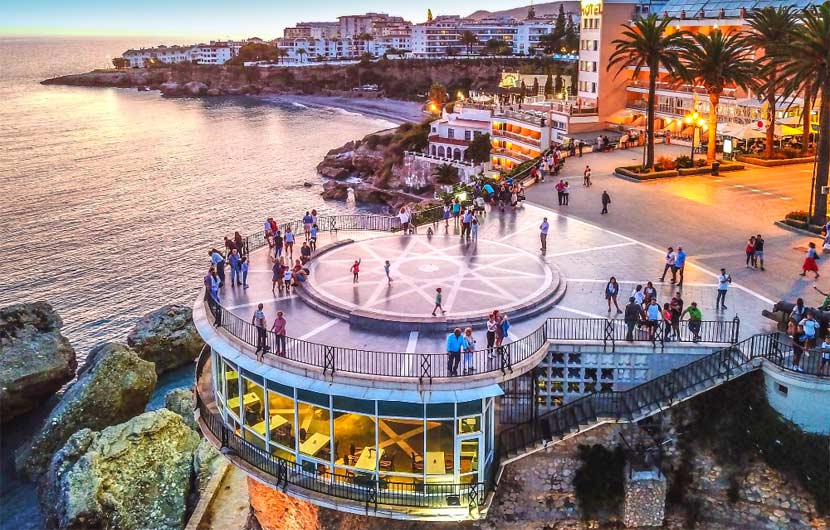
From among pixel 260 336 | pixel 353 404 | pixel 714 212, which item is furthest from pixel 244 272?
pixel 714 212

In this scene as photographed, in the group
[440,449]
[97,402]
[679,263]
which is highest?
[679,263]

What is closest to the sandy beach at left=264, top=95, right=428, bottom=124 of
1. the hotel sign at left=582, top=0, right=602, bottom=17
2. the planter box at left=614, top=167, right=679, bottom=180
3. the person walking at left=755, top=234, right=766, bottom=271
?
the hotel sign at left=582, top=0, right=602, bottom=17

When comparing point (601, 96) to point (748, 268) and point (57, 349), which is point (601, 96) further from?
point (57, 349)

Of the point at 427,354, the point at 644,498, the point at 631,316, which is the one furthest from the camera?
the point at 631,316

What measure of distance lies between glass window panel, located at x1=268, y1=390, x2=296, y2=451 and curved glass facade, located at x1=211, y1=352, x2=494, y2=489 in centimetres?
3

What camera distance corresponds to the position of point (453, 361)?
19.5 meters

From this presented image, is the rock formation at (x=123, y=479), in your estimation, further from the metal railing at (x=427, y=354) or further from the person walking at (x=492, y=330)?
the person walking at (x=492, y=330)

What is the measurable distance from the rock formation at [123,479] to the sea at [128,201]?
3554mm

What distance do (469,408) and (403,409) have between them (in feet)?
5.16

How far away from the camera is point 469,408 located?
62.5 ft

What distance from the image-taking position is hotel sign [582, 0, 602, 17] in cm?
7350

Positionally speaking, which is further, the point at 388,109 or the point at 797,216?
the point at 388,109

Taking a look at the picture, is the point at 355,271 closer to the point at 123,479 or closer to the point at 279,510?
the point at 279,510

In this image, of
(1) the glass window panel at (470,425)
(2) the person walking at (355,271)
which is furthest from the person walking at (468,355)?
(2) the person walking at (355,271)
